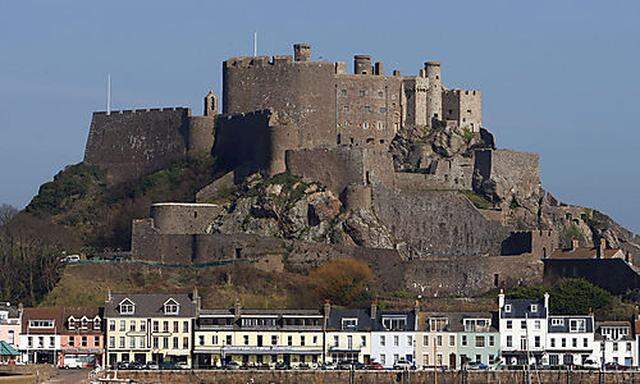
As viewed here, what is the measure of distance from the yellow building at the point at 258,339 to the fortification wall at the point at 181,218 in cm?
1557

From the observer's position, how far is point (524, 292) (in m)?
99.1

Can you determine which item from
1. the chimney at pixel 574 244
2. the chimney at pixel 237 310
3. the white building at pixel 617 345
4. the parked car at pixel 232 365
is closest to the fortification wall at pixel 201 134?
the chimney at pixel 574 244

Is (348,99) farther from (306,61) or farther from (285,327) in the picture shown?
(285,327)

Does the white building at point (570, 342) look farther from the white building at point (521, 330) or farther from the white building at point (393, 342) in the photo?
the white building at point (393, 342)

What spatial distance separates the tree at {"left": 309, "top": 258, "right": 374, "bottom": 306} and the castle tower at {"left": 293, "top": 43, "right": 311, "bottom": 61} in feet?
47.7

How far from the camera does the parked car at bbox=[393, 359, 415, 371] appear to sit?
85.0m

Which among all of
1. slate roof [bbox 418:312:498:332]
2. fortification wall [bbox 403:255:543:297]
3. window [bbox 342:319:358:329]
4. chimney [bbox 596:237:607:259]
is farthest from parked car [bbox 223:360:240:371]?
chimney [bbox 596:237:607:259]

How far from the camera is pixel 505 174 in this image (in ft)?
370

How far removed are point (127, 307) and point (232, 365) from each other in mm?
6708

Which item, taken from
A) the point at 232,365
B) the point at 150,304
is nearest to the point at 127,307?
the point at 150,304

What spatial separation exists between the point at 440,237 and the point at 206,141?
1489 cm

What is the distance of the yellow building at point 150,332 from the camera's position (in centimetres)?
9012

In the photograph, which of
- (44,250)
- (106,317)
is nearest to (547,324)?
(106,317)

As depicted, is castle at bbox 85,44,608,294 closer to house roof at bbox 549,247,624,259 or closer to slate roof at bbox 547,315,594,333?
house roof at bbox 549,247,624,259
